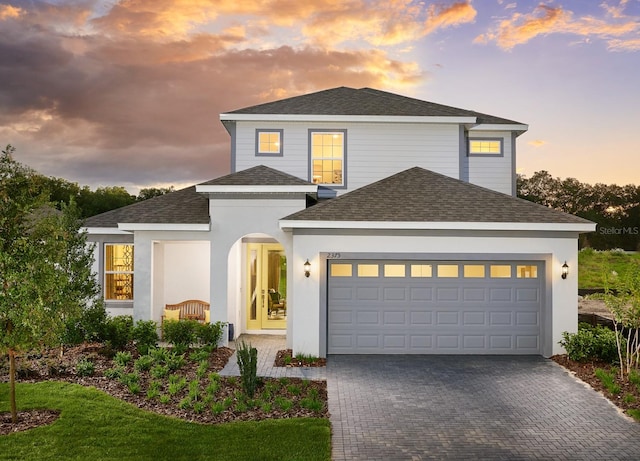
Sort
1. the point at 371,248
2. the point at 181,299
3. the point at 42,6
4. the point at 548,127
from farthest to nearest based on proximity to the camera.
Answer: the point at 548,127 < the point at 42,6 < the point at 181,299 < the point at 371,248

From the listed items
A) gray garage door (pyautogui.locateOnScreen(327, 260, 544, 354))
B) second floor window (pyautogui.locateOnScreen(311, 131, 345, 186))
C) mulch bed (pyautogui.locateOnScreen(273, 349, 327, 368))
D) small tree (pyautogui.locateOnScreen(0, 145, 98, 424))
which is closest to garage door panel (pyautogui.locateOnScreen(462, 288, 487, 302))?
gray garage door (pyautogui.locateOnScreen(327, 260, 544, 354))

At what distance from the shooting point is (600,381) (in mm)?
9875

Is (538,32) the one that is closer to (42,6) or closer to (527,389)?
(527,389)

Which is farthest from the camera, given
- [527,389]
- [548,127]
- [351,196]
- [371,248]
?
[548,127]

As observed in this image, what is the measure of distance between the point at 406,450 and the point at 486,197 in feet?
28.1

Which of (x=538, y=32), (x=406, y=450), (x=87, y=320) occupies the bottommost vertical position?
(x=406, y=450)

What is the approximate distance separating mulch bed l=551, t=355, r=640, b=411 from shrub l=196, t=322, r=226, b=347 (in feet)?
29.1

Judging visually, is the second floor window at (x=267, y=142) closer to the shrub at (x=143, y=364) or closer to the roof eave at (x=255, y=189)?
the roof eave at (x=255, y=189)

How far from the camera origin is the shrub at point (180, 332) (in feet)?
41.5

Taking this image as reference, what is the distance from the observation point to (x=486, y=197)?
13.3 m

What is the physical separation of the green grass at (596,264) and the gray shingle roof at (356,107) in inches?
746

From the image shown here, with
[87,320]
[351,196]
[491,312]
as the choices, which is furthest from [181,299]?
[491,312]

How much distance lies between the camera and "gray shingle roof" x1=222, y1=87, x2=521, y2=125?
53.4 feet

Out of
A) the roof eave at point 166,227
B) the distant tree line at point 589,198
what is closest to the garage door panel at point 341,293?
the roof eave at point 166,227
